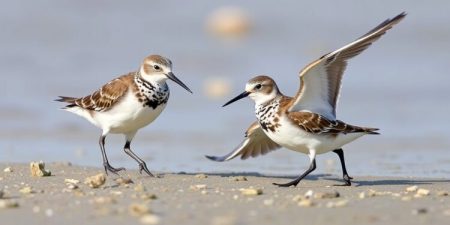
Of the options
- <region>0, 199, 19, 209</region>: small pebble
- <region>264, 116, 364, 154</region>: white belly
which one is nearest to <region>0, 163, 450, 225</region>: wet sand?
<region>0, 199, 19, 209</region>: small pebble

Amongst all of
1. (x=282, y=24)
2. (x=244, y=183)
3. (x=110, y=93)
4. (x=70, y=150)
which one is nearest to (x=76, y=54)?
(x=282, y=24)

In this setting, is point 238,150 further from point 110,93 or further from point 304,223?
point 304,223

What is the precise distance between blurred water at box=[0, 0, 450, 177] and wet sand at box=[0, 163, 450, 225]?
5.57ft

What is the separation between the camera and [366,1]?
1122 inches

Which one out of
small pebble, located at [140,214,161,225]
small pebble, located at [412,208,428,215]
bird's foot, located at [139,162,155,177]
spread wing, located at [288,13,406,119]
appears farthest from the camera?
bird's foot, located at [139,162,155,177]

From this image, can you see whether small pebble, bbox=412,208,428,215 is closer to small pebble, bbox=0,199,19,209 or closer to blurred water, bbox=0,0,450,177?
small pebble, bbox=0,199,19,209

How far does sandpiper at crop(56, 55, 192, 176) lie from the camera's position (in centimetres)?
1089

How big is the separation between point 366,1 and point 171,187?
19773 millimetres


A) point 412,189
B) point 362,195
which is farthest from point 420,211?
point 412,189

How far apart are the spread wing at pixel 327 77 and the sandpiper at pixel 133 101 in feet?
5.27

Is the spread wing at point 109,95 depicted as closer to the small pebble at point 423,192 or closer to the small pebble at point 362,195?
the small pebble at point 362,195

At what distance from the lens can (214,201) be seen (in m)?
8.43

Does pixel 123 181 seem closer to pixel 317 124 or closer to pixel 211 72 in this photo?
pixel 317 124

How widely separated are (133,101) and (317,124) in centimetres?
202
